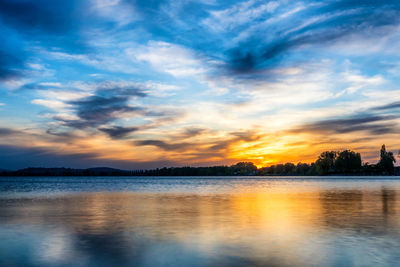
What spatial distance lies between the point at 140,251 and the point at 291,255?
4917 millimetres

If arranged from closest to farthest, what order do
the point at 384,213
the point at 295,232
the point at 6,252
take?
the point at 6,252 → the point at 295,232 → the point at 384,213

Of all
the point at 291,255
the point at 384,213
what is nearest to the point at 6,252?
the point at 291,255

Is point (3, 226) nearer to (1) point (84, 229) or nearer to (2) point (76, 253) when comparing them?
(1) point (84, 229)

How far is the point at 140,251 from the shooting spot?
40.1ft

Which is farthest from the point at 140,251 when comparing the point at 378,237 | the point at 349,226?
the point at 349,226

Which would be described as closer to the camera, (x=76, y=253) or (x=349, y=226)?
(x=76, y=253)

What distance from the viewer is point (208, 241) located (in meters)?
14.0

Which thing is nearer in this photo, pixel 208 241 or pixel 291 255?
pixel 291 255

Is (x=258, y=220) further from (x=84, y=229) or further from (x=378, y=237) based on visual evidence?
(x=84, y=229)

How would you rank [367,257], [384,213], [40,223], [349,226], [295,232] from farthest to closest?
[384,213], [40,223], [349,226], [295,232], [367,257]

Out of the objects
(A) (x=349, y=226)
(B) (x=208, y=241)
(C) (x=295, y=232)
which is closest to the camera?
(B) (x=208, y=241)

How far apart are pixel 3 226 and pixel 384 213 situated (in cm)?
2146

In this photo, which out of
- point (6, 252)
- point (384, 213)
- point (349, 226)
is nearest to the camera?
point (6, 252)

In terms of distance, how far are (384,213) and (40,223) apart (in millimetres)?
19926
